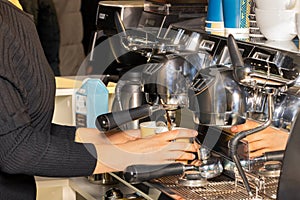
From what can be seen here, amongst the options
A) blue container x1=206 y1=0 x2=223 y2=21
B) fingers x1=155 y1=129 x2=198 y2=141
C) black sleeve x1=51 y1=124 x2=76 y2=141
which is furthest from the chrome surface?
black sleeve x1=51 y1=124 x2=76 y2=141

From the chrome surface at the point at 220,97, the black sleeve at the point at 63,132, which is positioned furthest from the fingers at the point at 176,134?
the black sleeve at the point at 63,132

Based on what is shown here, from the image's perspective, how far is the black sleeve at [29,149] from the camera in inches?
53.6

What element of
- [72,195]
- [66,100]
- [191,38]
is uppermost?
[191,38]

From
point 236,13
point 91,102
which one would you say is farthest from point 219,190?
point 91,102

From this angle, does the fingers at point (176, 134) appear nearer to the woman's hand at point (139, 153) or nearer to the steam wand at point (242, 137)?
the woman's hand at point (139, 153)

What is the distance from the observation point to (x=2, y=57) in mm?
1358

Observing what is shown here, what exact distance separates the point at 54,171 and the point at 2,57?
0.86 ft

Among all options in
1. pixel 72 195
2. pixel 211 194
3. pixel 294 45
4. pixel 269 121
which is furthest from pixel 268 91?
pixel 72 195

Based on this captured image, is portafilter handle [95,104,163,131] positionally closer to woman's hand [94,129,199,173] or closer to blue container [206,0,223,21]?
woman's hand [94,129,199,173]

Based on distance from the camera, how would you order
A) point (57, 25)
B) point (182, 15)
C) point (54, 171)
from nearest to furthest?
point (54, 171) → point (182, 15) → point (57, 25)

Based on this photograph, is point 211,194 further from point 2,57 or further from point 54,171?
point 2,57

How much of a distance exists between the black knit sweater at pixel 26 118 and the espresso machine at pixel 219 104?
0.45 ft

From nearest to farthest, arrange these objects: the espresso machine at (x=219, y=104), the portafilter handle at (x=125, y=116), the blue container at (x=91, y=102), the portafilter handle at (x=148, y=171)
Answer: the espresso machine at (x=219, y=104) → the portafilter handle at (x=148, y=171) → the portafilter handle at (x=125, y=116) → the blue container at (x=91, y=102)

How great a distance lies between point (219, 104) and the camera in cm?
143
